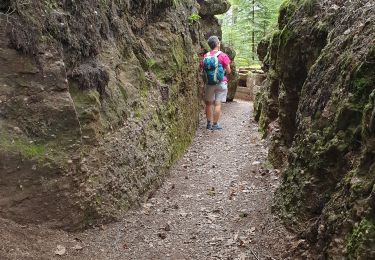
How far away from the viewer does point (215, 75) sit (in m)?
10.1

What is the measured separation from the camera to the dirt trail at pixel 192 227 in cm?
431

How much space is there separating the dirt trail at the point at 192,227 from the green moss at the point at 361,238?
1.35 metres

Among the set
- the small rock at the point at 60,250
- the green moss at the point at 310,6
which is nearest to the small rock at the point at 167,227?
the small rock at the point at 60,250

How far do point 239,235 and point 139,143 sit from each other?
89.7 inches

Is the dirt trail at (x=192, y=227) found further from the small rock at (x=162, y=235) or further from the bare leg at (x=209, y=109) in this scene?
the bare leg at (x=209, y=109)

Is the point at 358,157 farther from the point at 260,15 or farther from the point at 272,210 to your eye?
the point at 260,15

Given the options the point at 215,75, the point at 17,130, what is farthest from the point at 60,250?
the point at 215,75

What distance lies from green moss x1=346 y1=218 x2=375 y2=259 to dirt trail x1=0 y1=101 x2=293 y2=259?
4.44 ft

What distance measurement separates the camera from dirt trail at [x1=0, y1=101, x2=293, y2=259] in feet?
14.1

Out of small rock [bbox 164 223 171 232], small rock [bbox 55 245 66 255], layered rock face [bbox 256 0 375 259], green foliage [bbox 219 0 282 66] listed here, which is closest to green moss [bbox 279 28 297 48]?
layered rock face [bbox 256 0 375 259]

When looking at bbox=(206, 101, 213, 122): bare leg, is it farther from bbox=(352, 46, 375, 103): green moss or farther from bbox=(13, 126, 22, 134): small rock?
bbox=(352, 46, 375, 103): green moss

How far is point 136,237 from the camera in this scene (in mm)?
4918

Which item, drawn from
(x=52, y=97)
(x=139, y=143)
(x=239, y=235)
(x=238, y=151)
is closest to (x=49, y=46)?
(x=52, y=97)

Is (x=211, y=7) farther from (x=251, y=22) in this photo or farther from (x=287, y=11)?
(x=287, y=11)
